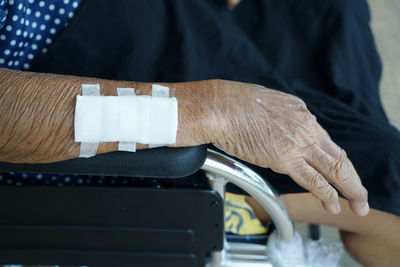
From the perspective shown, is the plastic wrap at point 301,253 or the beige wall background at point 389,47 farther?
the beige wall background at point 389,47

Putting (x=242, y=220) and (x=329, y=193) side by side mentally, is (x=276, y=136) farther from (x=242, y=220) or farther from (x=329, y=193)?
(x=242, y=220)

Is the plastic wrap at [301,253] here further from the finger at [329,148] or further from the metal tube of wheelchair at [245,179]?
the finger at [329,148]

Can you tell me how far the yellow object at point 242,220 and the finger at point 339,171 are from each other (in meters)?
0.32

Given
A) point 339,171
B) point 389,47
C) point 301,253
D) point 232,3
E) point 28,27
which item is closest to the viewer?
point 339,171

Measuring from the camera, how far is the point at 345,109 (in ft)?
3.25

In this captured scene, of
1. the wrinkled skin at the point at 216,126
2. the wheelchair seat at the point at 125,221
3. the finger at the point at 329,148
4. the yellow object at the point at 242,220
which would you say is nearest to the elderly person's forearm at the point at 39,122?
the wrinkled skin at the point at 216,126

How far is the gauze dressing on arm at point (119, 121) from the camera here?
0.66 m

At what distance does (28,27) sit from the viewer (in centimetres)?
88

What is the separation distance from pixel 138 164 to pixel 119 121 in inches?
3.3

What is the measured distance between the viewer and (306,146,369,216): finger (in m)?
0.75

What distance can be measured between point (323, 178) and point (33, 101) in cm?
58

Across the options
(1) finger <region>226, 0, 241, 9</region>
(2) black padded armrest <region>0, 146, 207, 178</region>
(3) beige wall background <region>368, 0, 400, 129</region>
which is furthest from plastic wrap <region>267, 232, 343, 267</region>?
(3) beige wall background <region>368, 0, 400, 129</region>

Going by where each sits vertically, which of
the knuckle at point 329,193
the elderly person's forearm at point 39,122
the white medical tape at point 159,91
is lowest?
the knuckle at point 329,193

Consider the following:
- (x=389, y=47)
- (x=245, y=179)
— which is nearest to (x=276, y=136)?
(x=245, y=179)
